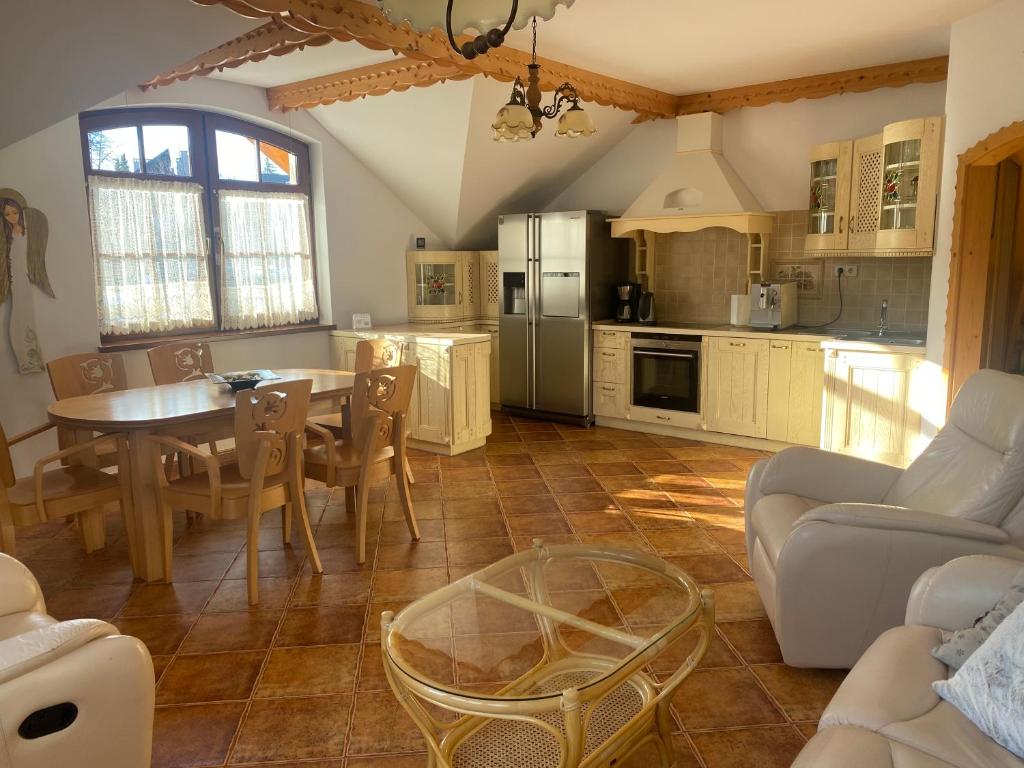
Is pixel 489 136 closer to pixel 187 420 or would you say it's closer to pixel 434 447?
pixel 434 447

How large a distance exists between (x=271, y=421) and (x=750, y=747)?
221cm

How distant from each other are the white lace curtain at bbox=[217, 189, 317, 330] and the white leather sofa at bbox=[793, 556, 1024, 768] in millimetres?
4925

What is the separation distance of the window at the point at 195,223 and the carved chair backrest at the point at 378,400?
227 centimetres

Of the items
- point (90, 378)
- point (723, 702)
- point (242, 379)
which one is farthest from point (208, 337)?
point (723, 702)

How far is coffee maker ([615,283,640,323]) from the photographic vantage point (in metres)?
6.35

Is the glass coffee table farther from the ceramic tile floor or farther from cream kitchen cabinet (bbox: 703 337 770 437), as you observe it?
cream kitchen cabinet (bbox: 703 337 770 437)

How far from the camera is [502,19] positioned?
1.35 meters

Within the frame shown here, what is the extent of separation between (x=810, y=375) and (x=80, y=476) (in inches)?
176

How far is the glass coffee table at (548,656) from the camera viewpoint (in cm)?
181

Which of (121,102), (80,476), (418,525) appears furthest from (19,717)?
(121,102)

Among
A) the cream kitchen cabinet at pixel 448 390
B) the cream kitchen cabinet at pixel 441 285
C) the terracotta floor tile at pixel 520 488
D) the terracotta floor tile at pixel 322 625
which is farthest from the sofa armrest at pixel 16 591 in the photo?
the cream kitchen cabinet at pixel 441 285

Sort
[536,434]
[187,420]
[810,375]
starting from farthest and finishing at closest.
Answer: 1. [536,434]
2. [810,375]
3. [187,420]

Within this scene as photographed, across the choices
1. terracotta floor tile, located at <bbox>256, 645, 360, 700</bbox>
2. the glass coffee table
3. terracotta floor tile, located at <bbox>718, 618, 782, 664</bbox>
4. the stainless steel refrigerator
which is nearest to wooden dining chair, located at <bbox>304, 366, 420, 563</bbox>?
terracotta floor tile, located at <bbox>256, 645, 360, 700</bbox>

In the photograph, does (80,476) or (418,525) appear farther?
(418,525)
